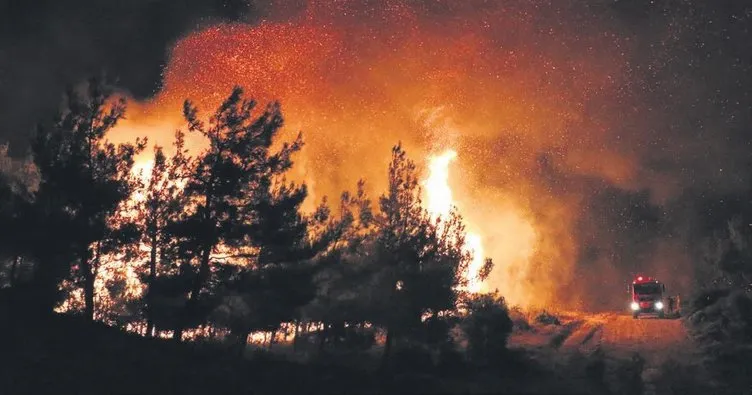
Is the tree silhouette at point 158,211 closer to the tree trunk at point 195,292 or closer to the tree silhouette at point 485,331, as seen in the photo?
the tree trunk at point 195,292

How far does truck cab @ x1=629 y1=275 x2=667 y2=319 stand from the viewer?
5053cm

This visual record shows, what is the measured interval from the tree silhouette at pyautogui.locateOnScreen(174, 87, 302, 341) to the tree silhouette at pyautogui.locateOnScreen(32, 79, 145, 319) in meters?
3.45

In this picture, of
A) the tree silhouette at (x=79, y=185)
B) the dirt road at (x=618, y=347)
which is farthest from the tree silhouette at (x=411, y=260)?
the tree silhouette at (x=79, y=185)

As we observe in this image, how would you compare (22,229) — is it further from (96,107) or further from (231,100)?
(231,100)

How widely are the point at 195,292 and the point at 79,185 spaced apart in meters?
6.75

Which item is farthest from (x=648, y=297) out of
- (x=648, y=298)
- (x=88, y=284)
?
(x=88, y=284)

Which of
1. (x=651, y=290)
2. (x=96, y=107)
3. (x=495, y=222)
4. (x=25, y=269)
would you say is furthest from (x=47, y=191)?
(x=495, y=222)

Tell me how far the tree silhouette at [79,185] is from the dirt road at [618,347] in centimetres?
2326

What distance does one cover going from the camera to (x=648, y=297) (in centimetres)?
5088

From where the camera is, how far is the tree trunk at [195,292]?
2367 centimetres

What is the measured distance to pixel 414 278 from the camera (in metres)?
27.2

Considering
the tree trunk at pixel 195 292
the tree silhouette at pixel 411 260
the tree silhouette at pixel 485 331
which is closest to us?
the tree trunk at pixel 195 292

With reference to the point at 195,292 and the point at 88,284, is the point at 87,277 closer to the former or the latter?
the point at 88,284

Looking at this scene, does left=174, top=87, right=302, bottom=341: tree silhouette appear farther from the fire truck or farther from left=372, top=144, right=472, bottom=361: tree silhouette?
the fire truck
